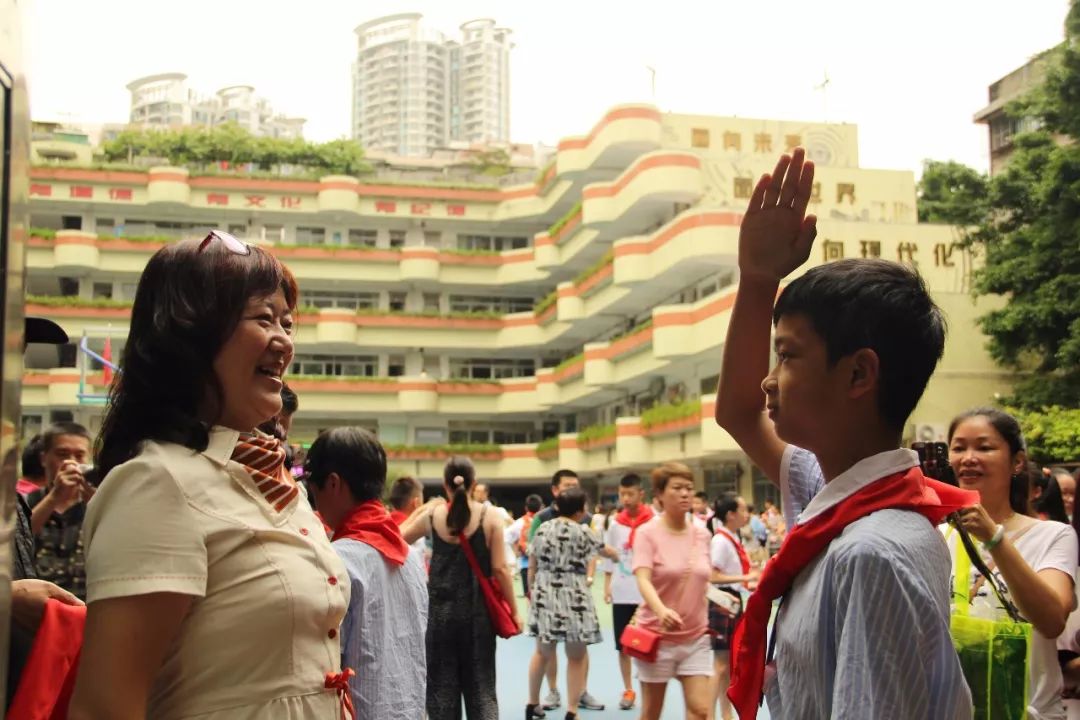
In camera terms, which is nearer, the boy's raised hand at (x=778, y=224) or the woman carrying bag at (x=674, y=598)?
the boy's raised hand at (x=778, y=224)

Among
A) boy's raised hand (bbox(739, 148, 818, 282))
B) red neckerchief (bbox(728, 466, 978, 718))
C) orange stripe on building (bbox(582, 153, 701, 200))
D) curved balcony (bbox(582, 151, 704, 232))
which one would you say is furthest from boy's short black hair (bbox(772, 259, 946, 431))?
orange stripe on building (bbox(582, 153, 701, 200))

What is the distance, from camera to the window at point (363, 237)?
159 feet

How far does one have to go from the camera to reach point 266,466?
2082 millimetres

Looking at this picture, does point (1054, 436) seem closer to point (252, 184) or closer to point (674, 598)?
point (674, 598)

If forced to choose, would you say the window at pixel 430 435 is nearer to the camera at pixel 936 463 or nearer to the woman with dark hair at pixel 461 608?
the woman with dark hair at pixel 461 608

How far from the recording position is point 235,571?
1919 mm

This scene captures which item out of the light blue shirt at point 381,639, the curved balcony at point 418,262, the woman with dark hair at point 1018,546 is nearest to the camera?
the woman with dark hair at point 1018,546

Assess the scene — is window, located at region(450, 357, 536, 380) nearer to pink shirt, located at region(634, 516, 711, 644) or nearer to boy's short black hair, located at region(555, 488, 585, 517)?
boy's short black hair, located at region(555, 488, 585, 517)

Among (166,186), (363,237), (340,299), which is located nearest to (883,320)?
(166,186)

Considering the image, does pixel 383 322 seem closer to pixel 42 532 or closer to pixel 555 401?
pixel 555 401

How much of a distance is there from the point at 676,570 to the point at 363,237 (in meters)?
42.8

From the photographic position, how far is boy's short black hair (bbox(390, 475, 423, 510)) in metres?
7.88

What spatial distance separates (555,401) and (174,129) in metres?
20.1

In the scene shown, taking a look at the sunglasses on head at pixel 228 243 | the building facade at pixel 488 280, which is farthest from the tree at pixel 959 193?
the sunglasses on head at pixel 228 243
